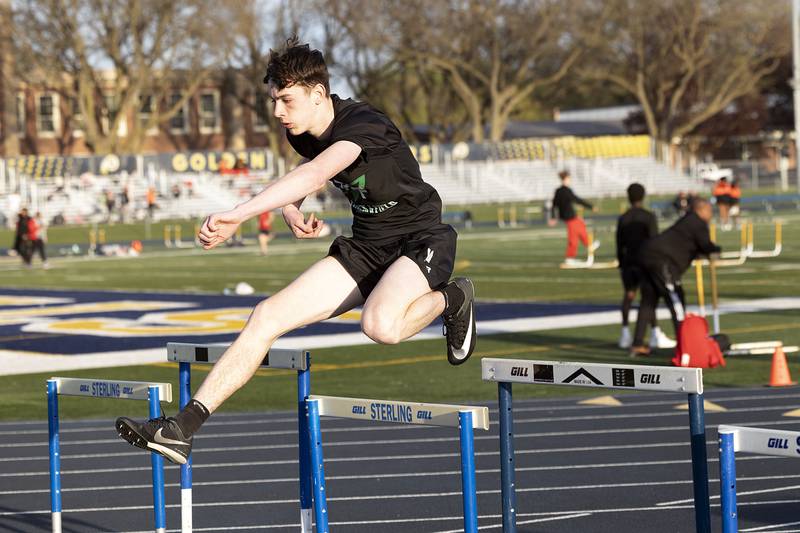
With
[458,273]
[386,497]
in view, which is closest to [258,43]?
[458,273]

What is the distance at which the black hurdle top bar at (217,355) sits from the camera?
6.62 m

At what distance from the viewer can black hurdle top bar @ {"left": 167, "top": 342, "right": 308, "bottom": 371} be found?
6.62 m

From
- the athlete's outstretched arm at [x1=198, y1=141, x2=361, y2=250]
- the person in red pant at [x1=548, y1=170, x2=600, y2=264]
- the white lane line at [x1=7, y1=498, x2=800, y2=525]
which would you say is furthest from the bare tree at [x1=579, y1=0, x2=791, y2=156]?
the athlete's outstretched arm at [x1=198, y1=141, x2=361, y2=250]

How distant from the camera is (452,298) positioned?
721cm

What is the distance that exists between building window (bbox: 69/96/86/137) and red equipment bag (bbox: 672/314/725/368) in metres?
60.0

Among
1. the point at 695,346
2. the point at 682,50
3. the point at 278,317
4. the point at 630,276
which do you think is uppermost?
the point at 682,50

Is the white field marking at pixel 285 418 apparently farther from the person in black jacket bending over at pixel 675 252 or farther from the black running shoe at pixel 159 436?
the black running shoe at pixel 159 436

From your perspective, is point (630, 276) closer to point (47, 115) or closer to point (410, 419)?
point (410, 419)

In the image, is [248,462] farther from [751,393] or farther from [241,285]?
[241,285]

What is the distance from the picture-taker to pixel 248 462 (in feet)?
35.3

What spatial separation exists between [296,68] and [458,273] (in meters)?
24.6

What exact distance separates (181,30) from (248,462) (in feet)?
197

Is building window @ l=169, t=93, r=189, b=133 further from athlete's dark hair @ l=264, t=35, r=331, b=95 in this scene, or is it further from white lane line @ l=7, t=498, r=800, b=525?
athlete's dark hair @ l=264, t=35, r=331, b=95

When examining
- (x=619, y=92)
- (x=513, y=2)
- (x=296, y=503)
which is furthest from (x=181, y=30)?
(x=296, y=503)
